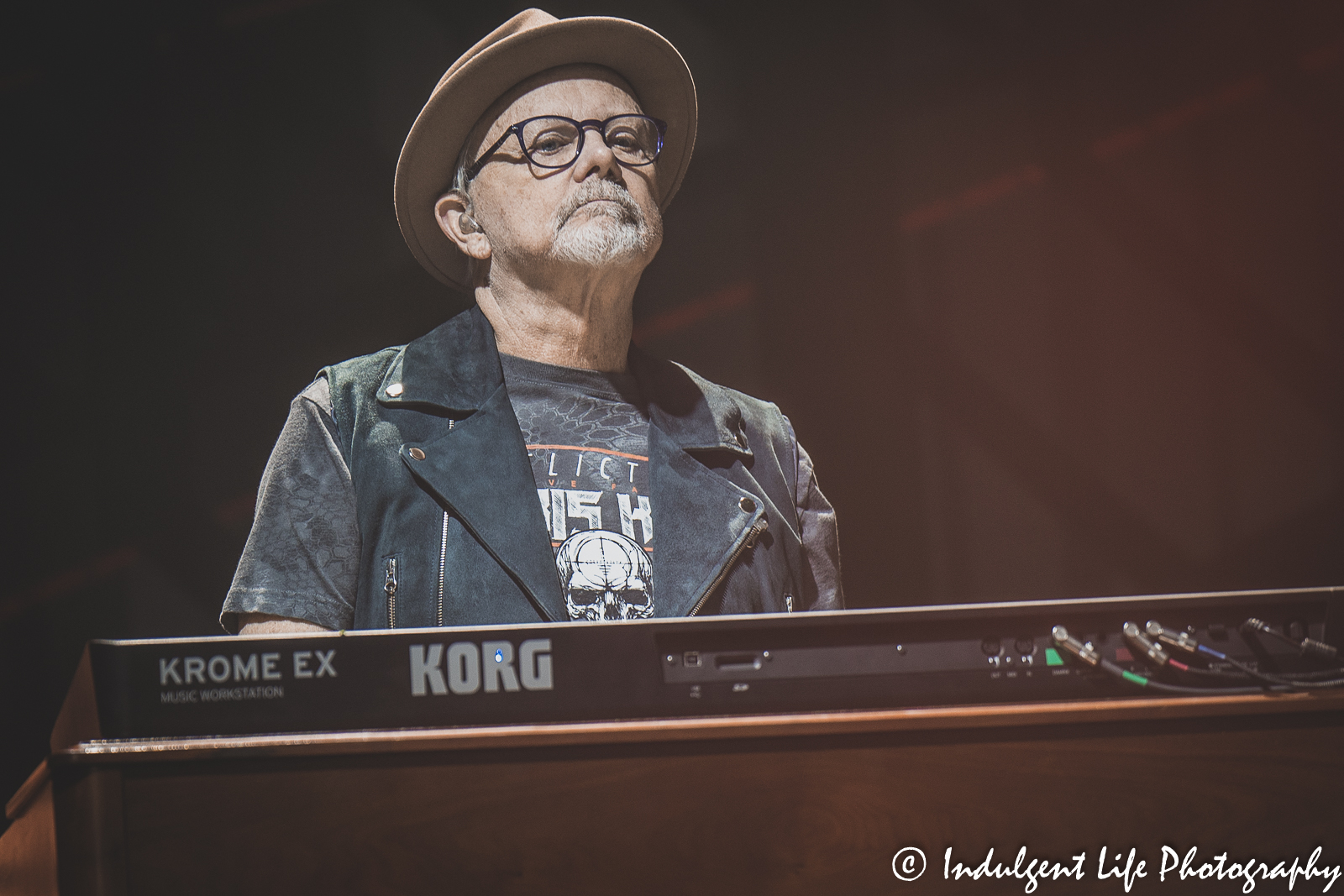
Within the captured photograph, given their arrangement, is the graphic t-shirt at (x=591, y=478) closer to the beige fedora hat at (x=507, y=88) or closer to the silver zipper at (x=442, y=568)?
the silver zipper at (x=442, y=568)

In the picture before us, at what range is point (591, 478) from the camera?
4.82 ft

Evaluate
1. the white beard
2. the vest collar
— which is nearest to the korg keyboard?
the vest collar

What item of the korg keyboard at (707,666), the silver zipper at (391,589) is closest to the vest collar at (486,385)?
the silver zipper at (391,589)

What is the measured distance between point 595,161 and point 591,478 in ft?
1.69

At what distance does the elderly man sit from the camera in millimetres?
1349

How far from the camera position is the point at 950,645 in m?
0.69

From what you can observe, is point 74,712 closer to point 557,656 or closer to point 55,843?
point 55,843

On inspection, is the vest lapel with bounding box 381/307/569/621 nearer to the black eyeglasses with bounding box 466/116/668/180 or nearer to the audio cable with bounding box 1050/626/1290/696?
the black eyeglasses with bounding box 466/116/668/180

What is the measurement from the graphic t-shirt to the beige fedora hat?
34cm

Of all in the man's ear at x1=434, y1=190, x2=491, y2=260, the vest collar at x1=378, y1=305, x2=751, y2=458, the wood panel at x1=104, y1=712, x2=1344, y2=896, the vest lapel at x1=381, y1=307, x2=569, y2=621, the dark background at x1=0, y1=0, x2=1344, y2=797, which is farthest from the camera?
the dark background at x1=0, y1=0, x2=1344, y2=797

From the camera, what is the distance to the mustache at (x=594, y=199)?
5.15ft

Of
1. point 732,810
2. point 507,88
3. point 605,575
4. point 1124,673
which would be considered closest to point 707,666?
point 732,810

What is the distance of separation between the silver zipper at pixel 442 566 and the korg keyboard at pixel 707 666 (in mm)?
661

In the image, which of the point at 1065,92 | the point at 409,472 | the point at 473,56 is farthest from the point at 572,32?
the point at 1065,92
